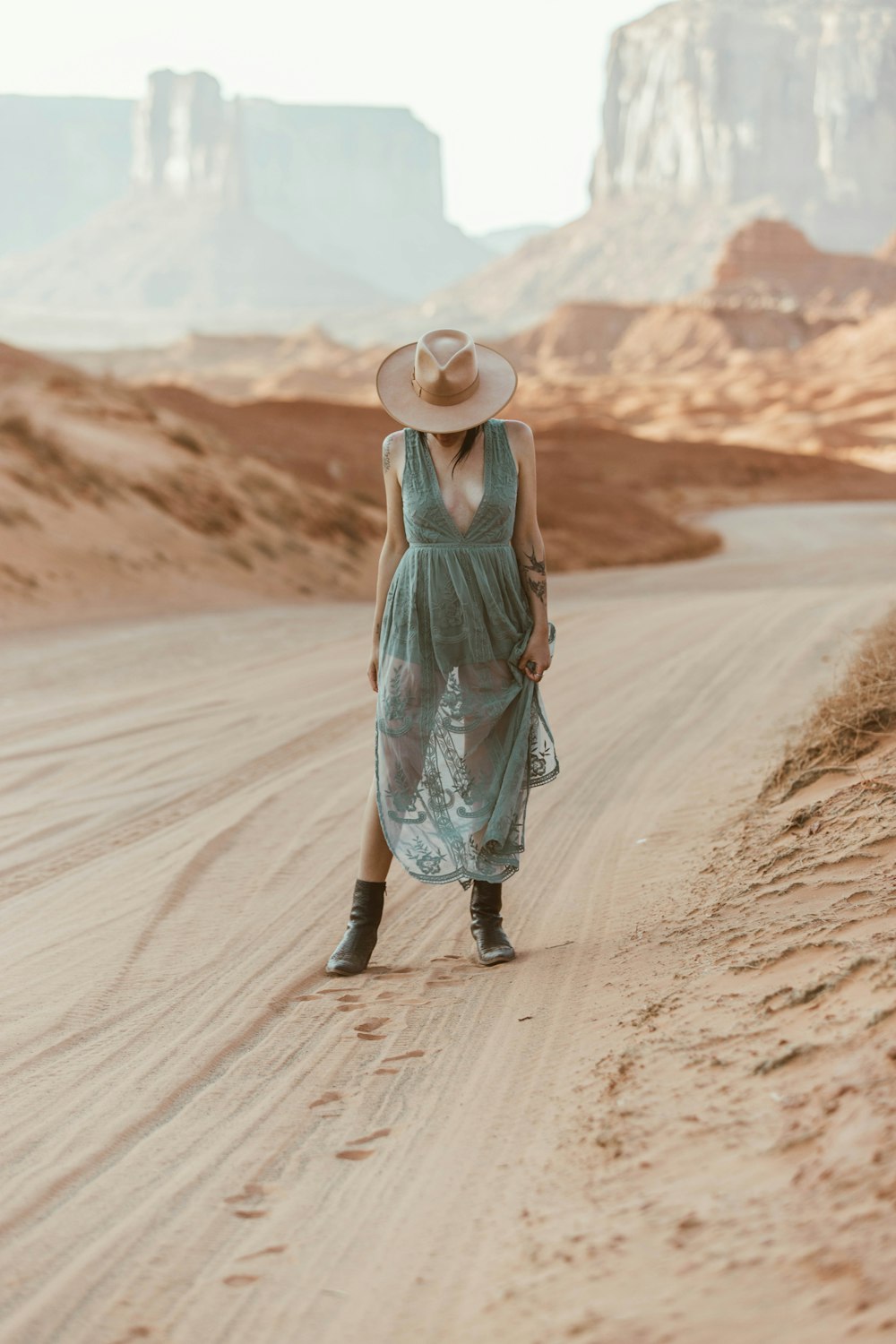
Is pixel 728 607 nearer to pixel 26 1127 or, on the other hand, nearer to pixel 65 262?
pixel 26 1127

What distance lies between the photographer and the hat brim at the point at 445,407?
12.8 feet

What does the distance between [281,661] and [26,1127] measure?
23.8ft

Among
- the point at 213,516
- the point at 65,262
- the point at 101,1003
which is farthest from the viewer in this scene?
the point at 65,262

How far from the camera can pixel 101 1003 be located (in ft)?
12.6

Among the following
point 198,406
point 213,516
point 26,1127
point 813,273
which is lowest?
point 26,1127

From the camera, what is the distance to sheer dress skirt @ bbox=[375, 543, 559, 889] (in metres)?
3.98

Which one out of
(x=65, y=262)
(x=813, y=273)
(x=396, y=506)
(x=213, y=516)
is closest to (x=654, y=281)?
(x=813, y=273)

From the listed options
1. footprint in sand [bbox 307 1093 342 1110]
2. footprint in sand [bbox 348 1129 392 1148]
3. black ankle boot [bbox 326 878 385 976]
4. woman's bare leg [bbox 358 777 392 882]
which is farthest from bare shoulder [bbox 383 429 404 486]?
footprint in sand [bbox 348 1129 392 1148]

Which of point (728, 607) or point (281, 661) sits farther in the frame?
point (728, 607)

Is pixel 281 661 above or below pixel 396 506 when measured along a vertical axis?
below

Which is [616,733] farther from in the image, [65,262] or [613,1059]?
[65,262]

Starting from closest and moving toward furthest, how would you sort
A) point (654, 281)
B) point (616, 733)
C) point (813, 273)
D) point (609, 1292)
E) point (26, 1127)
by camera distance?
1. point (609, 1292)
2. point (26, 1127)
3. point (616, 733)
4. point (813, 273)
5. point (654, 281)

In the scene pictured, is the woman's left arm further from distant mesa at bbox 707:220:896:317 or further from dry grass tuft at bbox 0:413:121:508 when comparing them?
distant mesa at bbox 707:220:896:317

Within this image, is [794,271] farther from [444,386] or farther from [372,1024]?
[372,1024]
